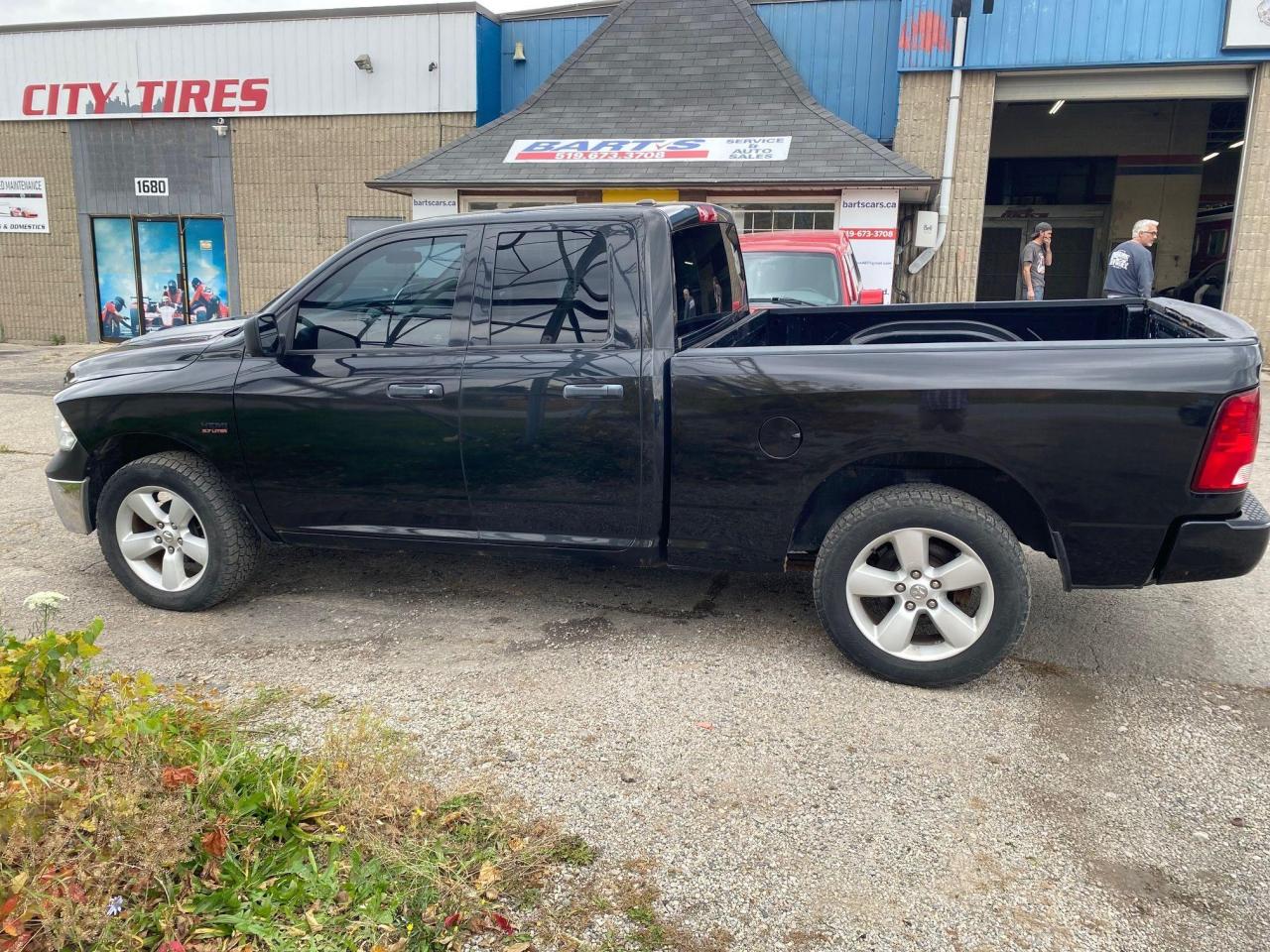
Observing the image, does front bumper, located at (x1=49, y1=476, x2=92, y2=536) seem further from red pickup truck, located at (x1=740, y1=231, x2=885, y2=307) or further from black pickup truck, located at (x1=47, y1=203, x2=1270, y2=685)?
red pickup truck, located at (x1=740, y1=231, x2=885, y2=307)

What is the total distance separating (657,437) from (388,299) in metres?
1.41

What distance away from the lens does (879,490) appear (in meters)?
3.98

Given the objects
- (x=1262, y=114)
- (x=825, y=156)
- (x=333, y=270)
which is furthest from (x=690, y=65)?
(x=333, y=270)

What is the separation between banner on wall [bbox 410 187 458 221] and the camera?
1445 cm

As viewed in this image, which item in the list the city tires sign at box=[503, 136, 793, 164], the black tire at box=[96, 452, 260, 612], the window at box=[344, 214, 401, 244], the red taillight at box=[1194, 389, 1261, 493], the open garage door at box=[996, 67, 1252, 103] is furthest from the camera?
the window at box=[344, 214, 401, 244]

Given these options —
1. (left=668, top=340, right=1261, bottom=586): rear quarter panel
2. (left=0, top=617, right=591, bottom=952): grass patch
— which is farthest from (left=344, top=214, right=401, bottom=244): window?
(left=0, top=617, right=591, bottom=952): grass patch

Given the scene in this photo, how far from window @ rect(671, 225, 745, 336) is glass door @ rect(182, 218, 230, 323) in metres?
15.0

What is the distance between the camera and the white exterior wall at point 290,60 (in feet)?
53.8

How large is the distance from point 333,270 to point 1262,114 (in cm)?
1395

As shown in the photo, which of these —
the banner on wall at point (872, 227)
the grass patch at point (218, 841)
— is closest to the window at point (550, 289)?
the grass patch at point (218, 841)

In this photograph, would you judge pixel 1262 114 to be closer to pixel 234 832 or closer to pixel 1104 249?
pixel 1104 249

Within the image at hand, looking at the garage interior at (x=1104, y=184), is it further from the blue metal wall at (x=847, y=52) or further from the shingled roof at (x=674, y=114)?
the shingled roof at (x=674, y=114)

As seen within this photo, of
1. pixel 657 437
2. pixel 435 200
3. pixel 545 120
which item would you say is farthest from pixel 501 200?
pixel 657 437

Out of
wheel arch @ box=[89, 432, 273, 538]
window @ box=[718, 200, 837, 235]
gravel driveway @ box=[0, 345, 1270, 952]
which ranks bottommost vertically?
gravel driveway @ box=[0, 345, 1270, 952]
